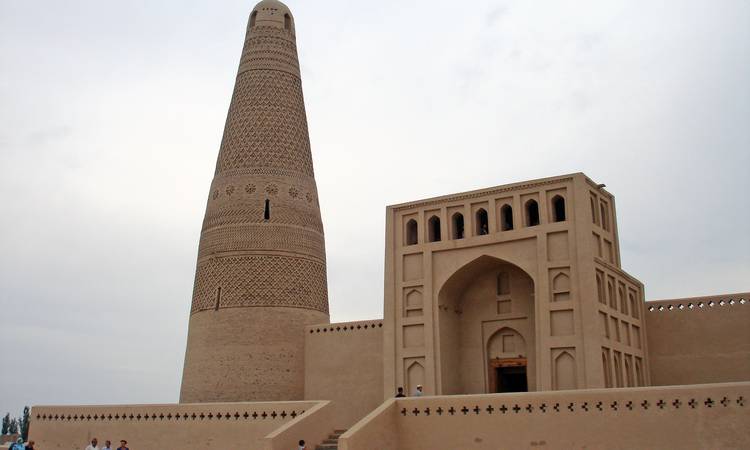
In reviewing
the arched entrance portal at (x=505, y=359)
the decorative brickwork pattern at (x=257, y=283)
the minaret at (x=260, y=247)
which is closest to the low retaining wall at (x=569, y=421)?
the arched entrance portal at (x=505, y=359)

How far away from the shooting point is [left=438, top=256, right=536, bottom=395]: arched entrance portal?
14266mm

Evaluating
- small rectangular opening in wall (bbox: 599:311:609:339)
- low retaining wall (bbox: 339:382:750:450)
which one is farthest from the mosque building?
small rectangular opening in wall (bbox: 599:311:609:339)

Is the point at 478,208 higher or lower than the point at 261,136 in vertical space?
lower

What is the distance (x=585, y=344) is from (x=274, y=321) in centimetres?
680

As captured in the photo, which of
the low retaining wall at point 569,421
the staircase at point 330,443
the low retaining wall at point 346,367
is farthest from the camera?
the low retaining wall at point 346,367

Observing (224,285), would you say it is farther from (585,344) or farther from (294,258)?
(585,344)

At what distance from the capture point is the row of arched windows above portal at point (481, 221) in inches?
546

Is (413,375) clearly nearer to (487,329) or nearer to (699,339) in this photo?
(487,329)

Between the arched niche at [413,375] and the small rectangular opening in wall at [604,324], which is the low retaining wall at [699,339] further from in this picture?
the arched niche at [413,375]

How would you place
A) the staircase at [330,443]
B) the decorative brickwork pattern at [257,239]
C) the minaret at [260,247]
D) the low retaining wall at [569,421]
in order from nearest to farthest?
the low retaining wall at [569,421] < the staircase at [330,443] < the minaret at [260,247] < the decorative brickwork pattern at [257,239]

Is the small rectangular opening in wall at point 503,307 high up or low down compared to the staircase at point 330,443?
up

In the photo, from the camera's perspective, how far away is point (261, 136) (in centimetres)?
1816

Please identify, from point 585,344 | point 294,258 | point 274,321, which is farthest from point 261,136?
point 585,344

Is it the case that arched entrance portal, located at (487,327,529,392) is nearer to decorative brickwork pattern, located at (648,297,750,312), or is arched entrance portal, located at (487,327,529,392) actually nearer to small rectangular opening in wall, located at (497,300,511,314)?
small rectangular opening in wall, located at (497,300,511,314)
